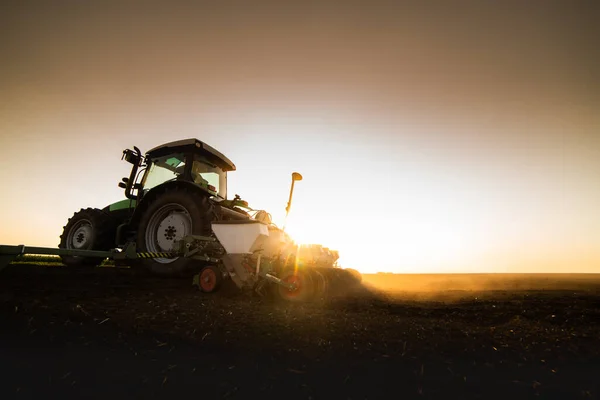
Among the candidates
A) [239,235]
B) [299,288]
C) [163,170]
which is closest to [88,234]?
[163,170]

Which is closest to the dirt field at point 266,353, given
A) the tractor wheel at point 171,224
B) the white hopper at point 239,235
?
the white hopper at point 239,235

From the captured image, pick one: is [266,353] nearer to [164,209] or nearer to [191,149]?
[164,209]

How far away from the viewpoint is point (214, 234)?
614 cm

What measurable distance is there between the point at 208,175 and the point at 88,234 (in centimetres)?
294

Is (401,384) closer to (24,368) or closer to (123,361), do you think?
(123,361)

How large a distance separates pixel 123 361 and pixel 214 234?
12.9 feet

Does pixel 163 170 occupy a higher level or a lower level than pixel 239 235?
higher

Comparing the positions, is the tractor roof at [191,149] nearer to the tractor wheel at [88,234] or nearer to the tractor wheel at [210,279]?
the tractor wheel at [88,234]

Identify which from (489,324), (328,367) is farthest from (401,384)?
(489,324)

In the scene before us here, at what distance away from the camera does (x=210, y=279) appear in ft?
18.3

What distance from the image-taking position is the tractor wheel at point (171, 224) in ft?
19.7

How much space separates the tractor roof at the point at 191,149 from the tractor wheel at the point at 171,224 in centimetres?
110

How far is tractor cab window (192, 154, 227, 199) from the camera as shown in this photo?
7214 millimetres

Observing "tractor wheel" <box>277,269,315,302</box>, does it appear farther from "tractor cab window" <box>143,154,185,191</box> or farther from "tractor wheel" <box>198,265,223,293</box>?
"tractor cab window" <box>143,154,185,191</box>
